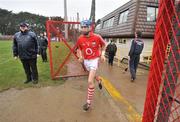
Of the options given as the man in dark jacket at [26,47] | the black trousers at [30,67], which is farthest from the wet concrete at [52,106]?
the man in dark jacket at [26,47]

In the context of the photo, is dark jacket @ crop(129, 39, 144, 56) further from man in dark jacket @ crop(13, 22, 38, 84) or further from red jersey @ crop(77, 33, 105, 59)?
man in dark jacket @ crop(13, 22, 38, 84)

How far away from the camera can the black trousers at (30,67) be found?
5.84 m

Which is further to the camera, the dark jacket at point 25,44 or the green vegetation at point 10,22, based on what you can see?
the green vegetation at point 10,22

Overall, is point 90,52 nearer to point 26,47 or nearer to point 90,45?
point 90,45

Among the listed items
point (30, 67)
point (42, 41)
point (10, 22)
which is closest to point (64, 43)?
point (30, 67)

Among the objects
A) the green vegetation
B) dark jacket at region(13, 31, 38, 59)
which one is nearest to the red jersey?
dark jacket at region(13, 31, 38, 59)

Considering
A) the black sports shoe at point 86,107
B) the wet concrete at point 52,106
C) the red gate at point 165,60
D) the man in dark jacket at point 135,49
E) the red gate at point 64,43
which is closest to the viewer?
the red gate at point 165,60

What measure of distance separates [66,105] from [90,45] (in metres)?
1.49

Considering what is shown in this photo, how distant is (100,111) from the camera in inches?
162

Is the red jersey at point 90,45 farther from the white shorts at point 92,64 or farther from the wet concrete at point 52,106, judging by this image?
the wet concrete at point 52,106

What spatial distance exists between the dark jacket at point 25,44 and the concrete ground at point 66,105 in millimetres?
1045

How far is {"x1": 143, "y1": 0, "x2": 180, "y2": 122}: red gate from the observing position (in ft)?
6.02

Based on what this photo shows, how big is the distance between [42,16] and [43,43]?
268ft

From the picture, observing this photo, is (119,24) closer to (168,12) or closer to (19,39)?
(19,39)
